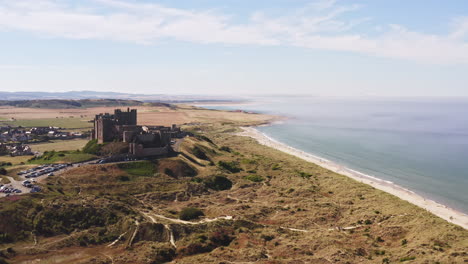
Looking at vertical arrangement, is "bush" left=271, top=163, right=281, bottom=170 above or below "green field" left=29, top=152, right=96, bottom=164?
below

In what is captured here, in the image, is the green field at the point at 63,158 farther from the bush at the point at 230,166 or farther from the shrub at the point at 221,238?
the shrub at the point at 221,238

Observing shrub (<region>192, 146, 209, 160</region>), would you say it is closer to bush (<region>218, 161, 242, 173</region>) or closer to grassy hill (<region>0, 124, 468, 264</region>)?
bush (<region>218, 161, 242, 173</region>)

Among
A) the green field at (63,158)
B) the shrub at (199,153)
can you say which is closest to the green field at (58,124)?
the green field at (63,158)

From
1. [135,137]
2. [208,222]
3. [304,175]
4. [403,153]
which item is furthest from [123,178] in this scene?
[403,153]

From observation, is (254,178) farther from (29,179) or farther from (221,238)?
(29,179)

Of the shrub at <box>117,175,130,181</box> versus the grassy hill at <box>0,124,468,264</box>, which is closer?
the grassy hill at <box>0,124,468,264</box>

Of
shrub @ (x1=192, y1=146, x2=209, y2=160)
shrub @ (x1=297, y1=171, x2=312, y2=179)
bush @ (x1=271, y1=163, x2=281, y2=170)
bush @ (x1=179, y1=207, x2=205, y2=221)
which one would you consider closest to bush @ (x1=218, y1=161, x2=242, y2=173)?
shrub @ (x1=192, y1=146, x2=209, y2=160)
